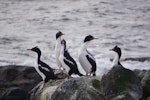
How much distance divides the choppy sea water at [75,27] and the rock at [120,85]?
9.05m

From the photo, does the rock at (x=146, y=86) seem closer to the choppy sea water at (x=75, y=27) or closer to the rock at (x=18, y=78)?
the rock at (x=18, y=78)

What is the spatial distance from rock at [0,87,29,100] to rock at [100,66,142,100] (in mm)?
3953

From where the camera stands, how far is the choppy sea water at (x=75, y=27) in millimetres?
26766

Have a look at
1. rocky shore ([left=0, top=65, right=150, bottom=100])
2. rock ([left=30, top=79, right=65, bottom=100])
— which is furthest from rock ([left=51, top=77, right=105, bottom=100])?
rock ([left=30, top=79, right=65, bottom=100])

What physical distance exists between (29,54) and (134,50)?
5367 millimetres

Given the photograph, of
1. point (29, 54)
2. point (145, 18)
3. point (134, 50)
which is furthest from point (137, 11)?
point (29, 54)

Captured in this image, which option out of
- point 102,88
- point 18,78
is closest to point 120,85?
point 102,88

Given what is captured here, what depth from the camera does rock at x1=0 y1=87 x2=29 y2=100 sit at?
17.1 meters

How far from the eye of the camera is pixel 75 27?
35.1 meters

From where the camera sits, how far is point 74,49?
28.4 m

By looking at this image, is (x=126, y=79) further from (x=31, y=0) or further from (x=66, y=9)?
(x=31, y=0)

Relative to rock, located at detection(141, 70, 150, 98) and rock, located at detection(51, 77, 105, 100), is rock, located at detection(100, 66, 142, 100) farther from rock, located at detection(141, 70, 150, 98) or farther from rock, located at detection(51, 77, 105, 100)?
rock, located at detection(141, 70, 150, 98)

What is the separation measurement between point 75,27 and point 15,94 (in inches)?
717

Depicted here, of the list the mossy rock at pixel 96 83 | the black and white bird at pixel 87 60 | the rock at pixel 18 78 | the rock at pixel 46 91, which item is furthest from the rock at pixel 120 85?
the rock at pixel 18 78
